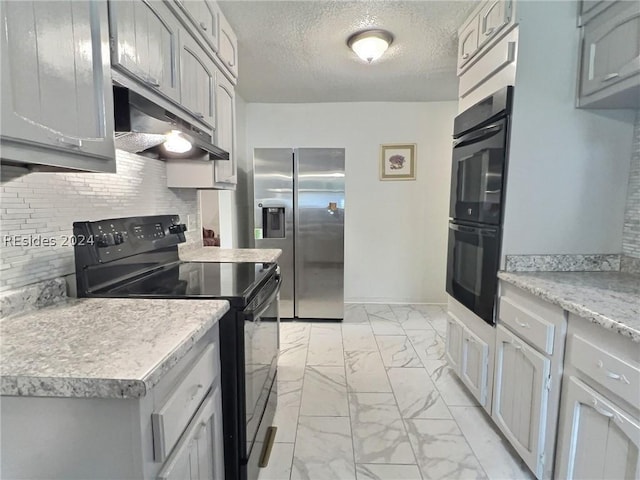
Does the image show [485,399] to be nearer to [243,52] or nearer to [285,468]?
[285,468]

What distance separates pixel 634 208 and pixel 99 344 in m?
2.30

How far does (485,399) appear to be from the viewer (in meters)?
1.79

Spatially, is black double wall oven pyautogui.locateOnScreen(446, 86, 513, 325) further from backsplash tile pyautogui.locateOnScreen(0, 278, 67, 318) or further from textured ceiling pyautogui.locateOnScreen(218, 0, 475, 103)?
backsplash tile pyautogui.locateOnScreen(0, 278, 67, 318)

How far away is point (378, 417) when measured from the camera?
187cm

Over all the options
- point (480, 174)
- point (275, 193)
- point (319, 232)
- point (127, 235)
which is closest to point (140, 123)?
point (127, 235)

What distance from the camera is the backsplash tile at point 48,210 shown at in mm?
989

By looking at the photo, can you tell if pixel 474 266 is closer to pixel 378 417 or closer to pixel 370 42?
pixel 378 417

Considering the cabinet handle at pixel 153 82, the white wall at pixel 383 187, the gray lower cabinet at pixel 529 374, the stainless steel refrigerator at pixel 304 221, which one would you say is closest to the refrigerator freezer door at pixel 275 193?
the stainless steel refrigerator at pixel 304 221

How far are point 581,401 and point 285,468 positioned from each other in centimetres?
127

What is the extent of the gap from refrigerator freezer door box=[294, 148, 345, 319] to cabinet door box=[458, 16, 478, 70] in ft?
4.66

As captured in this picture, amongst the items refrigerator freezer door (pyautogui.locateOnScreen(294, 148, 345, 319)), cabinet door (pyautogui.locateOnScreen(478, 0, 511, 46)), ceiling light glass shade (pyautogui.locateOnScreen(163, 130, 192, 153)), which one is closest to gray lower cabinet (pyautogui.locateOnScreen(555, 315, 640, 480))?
cabinet door (pyautogui.locateOnScreen(478, 0, 511, 46))

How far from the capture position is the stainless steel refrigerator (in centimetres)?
330

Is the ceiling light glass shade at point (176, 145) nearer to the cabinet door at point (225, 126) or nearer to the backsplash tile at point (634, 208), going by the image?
the cabinet door at point (225, 126)

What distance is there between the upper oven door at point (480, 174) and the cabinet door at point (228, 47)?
1.61 meters
